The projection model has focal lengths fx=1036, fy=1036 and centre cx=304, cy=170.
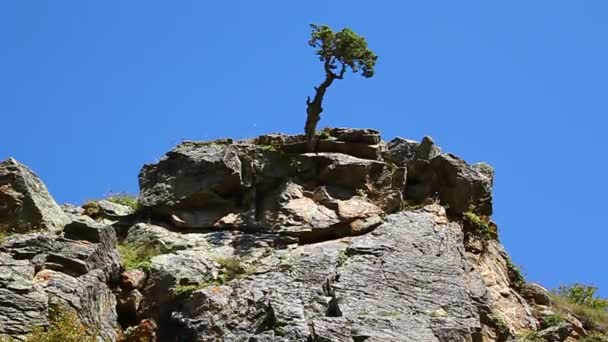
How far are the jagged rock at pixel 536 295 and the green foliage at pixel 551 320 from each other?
49.5 inches

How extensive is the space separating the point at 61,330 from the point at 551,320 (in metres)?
13.4

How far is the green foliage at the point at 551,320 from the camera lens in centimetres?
2707

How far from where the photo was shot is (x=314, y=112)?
28.8m

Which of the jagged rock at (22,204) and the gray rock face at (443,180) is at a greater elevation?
the gray rock face at (443,180)

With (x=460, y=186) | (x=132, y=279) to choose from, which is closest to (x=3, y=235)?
(x=132, y=279)

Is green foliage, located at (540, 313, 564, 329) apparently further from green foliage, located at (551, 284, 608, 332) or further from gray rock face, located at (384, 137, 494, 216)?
gray rock face, located at (384, 137, 494, 216)

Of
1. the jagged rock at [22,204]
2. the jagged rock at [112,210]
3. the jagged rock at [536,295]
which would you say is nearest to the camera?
the jagged rock at [22,204]

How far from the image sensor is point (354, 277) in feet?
78.4

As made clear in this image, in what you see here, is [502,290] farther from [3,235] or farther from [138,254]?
[3,235]

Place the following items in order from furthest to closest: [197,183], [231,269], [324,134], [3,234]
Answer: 1. [324,134]
2. [197,183]
3. [231,269]
4. [3,234]

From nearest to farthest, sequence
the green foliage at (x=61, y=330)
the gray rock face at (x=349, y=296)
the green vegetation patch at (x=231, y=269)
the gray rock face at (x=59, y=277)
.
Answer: the green foliage at (x=61, y=330) → the gray rock face at (x=59, y=277) → the gray rock face at (x=349, y=296) → the green vegetation patch at (x=231, y=269)

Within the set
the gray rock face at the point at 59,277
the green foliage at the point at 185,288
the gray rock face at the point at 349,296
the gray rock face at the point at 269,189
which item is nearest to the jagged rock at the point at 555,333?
the gray rock face at the point at 349,296

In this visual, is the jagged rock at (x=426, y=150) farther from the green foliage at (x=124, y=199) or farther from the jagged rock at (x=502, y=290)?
the green foliage at (x=124, y=199)

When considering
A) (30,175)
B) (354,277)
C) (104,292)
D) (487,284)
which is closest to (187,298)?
(104,292)
